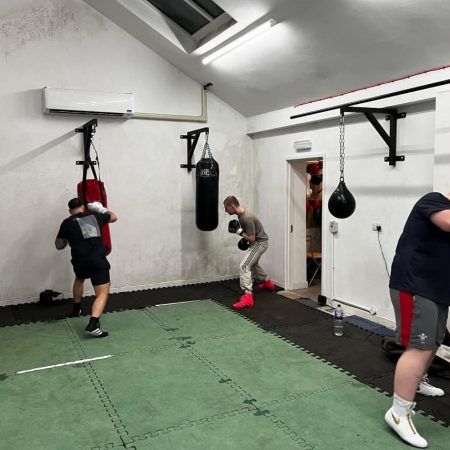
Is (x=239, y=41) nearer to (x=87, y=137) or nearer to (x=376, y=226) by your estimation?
(x=87, y=137)

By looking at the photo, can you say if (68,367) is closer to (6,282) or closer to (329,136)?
(6,282)

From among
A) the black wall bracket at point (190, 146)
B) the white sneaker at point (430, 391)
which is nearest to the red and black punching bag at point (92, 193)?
the black wall bracket at point (190, 146)

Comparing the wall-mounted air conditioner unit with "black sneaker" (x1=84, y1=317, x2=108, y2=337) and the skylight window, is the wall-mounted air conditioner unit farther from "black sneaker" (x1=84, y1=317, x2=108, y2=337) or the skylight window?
"black sneaker" (x1=84, y1=317, x2=108, y2=337)

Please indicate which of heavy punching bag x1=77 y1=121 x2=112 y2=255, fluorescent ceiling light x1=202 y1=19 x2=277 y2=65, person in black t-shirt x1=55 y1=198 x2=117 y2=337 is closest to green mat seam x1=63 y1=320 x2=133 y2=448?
person in black t-shirt x1=55 y1=198 x2=117 y2=337

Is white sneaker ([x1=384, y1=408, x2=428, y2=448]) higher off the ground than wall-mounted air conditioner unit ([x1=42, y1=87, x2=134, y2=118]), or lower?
lower

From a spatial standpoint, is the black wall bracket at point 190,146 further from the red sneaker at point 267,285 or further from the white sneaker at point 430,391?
the white sneaker at point 430,391

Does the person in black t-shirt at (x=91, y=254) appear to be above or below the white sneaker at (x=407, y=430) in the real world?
above

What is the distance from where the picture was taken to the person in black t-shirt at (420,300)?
2.71m

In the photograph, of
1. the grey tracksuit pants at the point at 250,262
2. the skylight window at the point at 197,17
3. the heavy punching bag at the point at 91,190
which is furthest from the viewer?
the grey tracksuit pants at the point at 250,262

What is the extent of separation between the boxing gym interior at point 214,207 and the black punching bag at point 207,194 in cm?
3

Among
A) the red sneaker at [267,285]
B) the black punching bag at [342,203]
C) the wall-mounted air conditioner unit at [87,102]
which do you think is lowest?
the red sneaker at [267,285]

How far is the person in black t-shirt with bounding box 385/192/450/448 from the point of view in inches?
106

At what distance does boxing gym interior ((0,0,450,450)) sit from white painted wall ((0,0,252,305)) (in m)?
0.03

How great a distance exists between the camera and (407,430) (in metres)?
2.75
